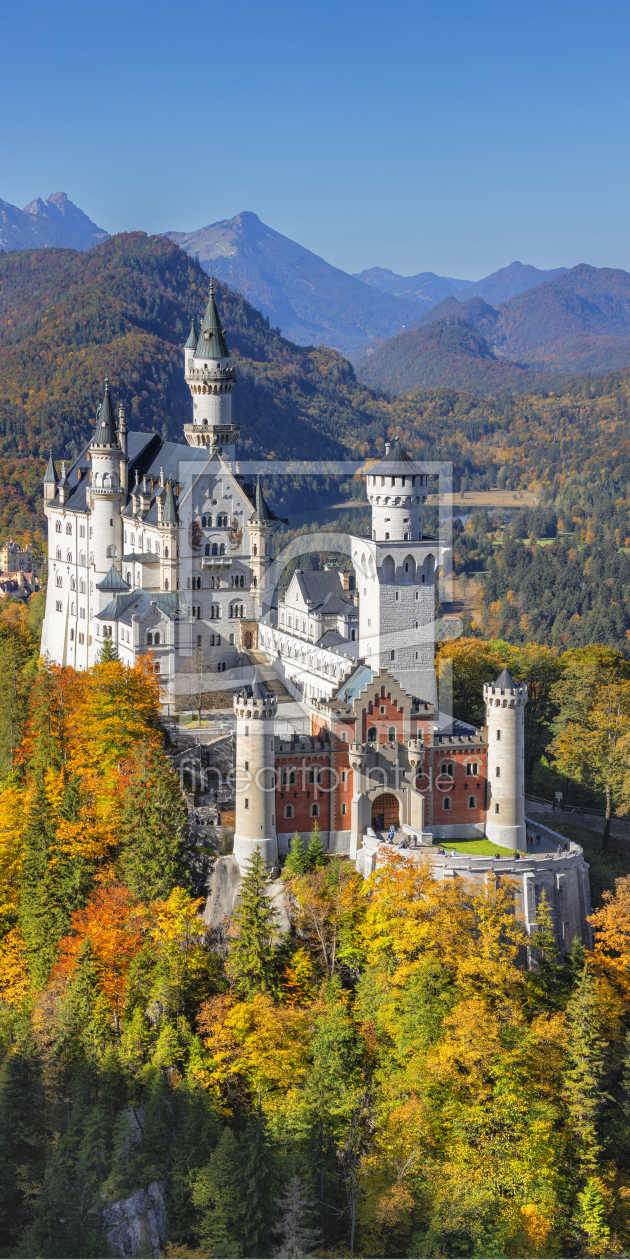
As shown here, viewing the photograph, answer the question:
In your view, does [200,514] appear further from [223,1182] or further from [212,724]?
[223,1182]

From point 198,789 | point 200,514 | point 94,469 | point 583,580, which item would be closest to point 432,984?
point 198,789

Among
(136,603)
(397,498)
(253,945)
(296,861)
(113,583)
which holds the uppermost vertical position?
(113,583)

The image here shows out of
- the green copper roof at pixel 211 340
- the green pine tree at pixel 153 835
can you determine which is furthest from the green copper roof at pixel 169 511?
the green pine tree at pixel 153 835

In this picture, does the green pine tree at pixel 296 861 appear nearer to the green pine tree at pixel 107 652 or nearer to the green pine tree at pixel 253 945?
the green pine tree at pixel 253 945

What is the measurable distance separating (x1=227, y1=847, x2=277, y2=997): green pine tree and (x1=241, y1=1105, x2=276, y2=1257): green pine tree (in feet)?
21.8

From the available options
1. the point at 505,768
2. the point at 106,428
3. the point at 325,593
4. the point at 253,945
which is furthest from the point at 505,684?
the point at 106,428

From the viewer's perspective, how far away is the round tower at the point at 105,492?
88.2 meters

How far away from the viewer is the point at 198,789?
6619 centimetres

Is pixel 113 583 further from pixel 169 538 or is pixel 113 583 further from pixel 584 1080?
pixel 584 1080

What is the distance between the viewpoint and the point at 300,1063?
53.5 m

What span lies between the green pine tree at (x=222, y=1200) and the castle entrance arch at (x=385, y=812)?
54.4 feet

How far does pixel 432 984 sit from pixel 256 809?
10930mm

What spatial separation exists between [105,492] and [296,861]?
3867 cm

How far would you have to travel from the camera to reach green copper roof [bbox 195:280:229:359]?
9069cm
